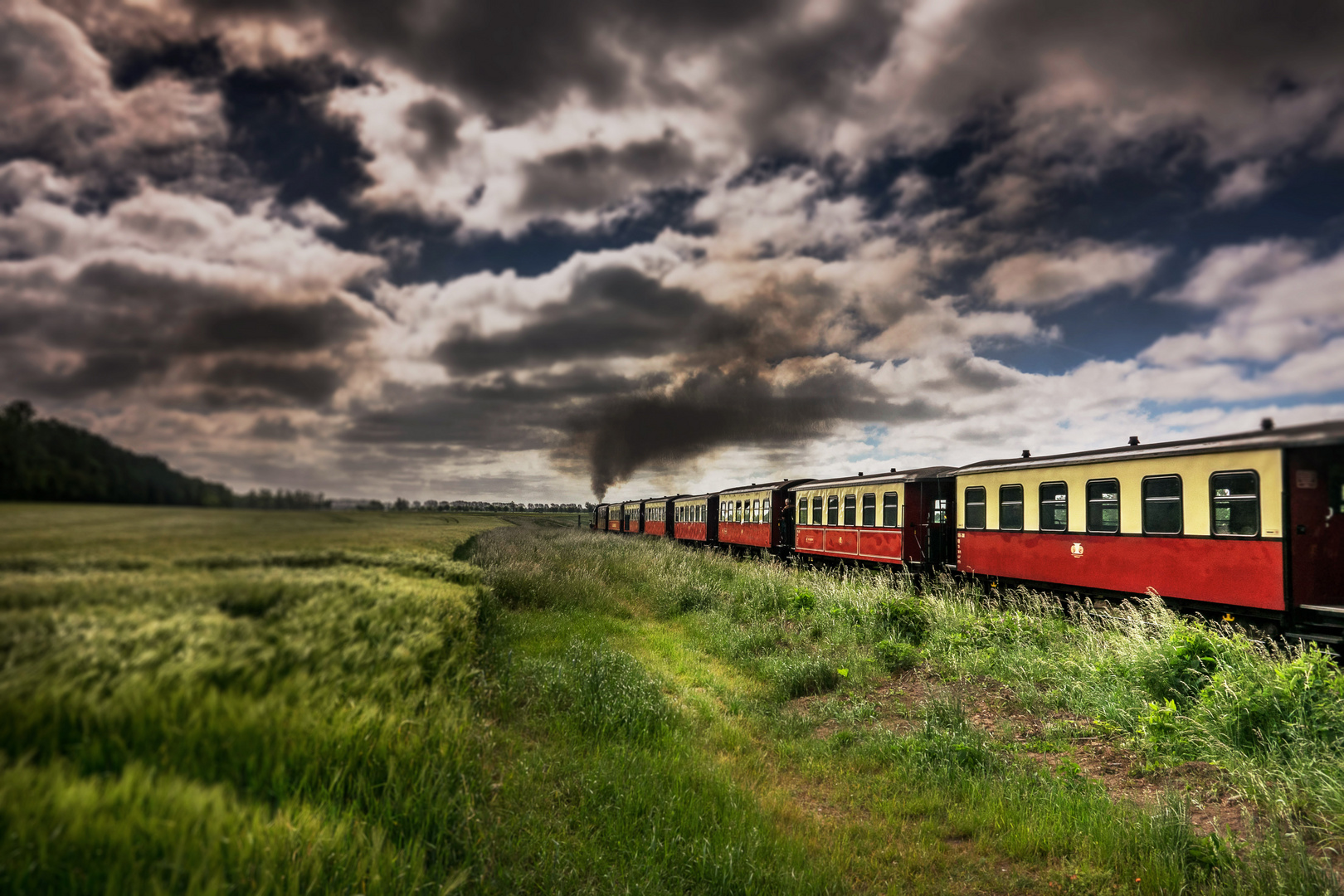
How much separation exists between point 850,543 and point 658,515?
89.3 feet

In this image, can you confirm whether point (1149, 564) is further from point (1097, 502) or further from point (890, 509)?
point (890, 509)

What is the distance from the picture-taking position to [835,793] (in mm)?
5785

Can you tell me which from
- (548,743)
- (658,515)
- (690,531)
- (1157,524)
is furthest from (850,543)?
(658,515)

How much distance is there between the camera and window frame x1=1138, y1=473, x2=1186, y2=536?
11.5 metres

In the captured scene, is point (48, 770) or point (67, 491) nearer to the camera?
point (48, 770)

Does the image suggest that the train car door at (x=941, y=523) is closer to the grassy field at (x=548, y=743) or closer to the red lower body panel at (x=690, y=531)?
the grassy field at (x=548, y=743)

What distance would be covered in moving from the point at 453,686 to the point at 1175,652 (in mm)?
7876

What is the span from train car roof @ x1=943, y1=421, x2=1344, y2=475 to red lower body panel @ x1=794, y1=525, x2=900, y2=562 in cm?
607

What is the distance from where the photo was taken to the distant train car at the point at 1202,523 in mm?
9922

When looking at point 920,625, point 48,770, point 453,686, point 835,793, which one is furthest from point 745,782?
point 920,625

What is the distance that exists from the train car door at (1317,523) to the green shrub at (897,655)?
599 centimetres

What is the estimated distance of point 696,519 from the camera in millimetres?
40250

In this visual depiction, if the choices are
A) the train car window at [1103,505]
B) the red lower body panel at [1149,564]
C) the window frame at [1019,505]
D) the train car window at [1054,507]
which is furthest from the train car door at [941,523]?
the train car window at [1103,505]

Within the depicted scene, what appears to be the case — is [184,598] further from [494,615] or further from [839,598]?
[839,598]
